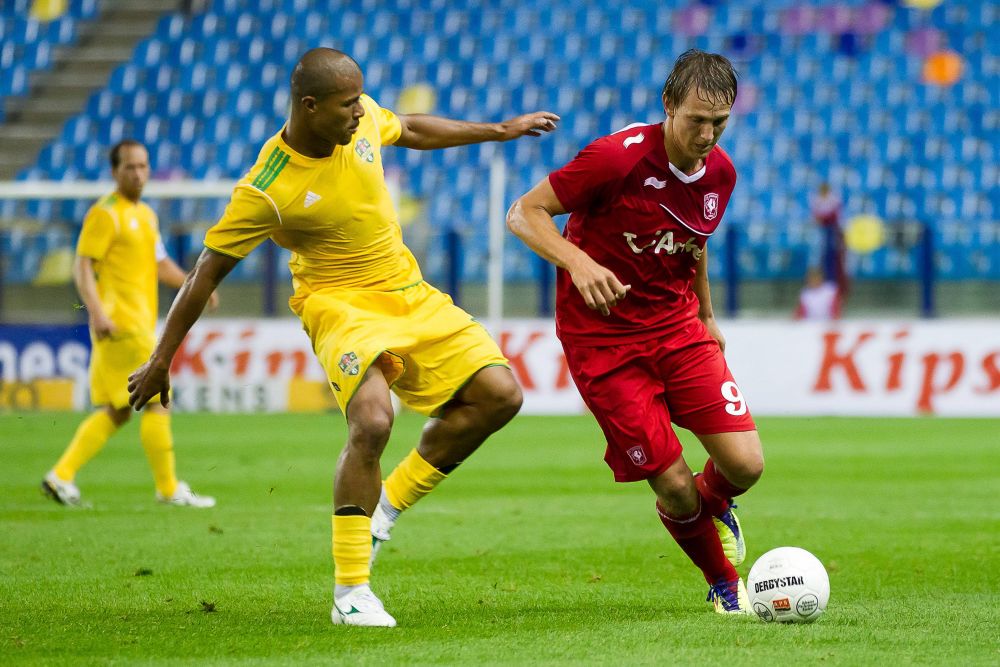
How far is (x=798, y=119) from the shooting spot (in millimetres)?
20094

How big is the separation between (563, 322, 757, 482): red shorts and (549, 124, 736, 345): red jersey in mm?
79

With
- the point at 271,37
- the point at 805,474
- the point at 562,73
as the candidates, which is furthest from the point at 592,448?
the point at 271,37

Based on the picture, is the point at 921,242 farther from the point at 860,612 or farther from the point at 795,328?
the point at 860,612

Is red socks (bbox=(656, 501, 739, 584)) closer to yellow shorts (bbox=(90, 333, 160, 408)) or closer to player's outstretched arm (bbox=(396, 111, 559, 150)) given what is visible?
player's outstretched arm (bbox=(396, 111, 559, 150))

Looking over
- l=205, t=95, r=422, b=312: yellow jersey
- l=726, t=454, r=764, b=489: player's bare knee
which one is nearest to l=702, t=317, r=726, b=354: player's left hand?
l=726, t=454, r=764, b=489: player's bare knee

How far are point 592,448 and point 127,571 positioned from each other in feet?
22.8

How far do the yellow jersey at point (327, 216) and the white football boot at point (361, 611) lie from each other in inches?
46.7

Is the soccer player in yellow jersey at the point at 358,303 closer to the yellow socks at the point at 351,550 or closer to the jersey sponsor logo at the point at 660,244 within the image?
the yellow socks at the point at 351,550

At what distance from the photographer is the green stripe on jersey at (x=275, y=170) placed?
206 inches

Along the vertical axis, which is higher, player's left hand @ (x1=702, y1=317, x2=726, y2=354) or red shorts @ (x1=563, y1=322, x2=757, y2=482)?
player's left hand @ (x1=702, y1=317, x2=726, y2=354)

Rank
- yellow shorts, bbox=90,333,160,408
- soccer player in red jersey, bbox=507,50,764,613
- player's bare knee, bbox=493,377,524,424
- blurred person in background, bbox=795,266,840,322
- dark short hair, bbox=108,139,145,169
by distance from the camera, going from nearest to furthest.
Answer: soccer player in red jersey, bbox=507,50,764,613, player's bare knee, bbox=493,377,524,424, dark short hair, bbox=108,139,145,169, yellow shorts, bbox=90,333,160,408, blurred person in background, bbox=795,266,840,322

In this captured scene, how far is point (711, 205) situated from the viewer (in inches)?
209

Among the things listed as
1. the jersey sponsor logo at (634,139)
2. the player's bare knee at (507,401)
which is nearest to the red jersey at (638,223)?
the jersey sponsor logo at (634,139)

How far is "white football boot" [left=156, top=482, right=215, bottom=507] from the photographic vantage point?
909 cm
